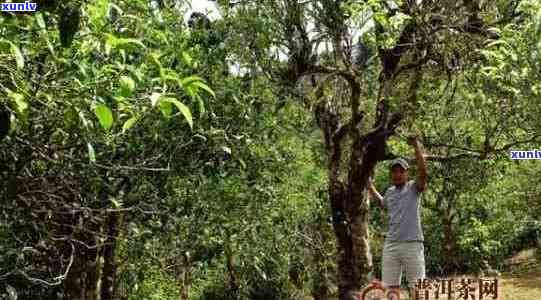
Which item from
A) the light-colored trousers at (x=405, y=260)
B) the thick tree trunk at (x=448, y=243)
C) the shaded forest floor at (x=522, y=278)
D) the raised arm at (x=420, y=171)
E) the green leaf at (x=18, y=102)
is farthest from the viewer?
the thick tree trunk at (x=448, y=243)

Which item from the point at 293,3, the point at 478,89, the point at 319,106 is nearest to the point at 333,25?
the point at 293,3

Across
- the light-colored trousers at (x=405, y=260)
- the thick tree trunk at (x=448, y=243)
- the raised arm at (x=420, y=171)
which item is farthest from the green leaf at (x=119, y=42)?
the thick tree trunk at (x=448, y=243)

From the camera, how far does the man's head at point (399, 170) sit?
5746 mm

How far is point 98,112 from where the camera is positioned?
6.91 feet

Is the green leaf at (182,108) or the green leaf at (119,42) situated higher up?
the green leaf at (119,42)

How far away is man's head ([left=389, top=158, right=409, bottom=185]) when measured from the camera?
18.9 feet

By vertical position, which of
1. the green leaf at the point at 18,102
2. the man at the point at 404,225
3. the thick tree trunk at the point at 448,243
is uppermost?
the green leaf at the point at 18,102

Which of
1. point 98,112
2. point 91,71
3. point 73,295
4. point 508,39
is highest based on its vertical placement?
point 508,39

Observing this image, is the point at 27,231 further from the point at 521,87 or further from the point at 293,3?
the point at 521,87

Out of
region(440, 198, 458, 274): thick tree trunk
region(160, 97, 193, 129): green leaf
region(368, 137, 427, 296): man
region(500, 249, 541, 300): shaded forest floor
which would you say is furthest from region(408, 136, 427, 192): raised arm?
region(440, 198, 458, 274): thick tree trunk

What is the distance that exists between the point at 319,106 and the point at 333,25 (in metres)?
2.50

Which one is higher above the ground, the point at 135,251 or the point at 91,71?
the point at 91,71

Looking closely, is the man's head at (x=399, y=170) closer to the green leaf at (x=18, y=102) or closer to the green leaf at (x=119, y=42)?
the green leaf at (x=119, y=42)

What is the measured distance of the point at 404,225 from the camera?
5828 mm
